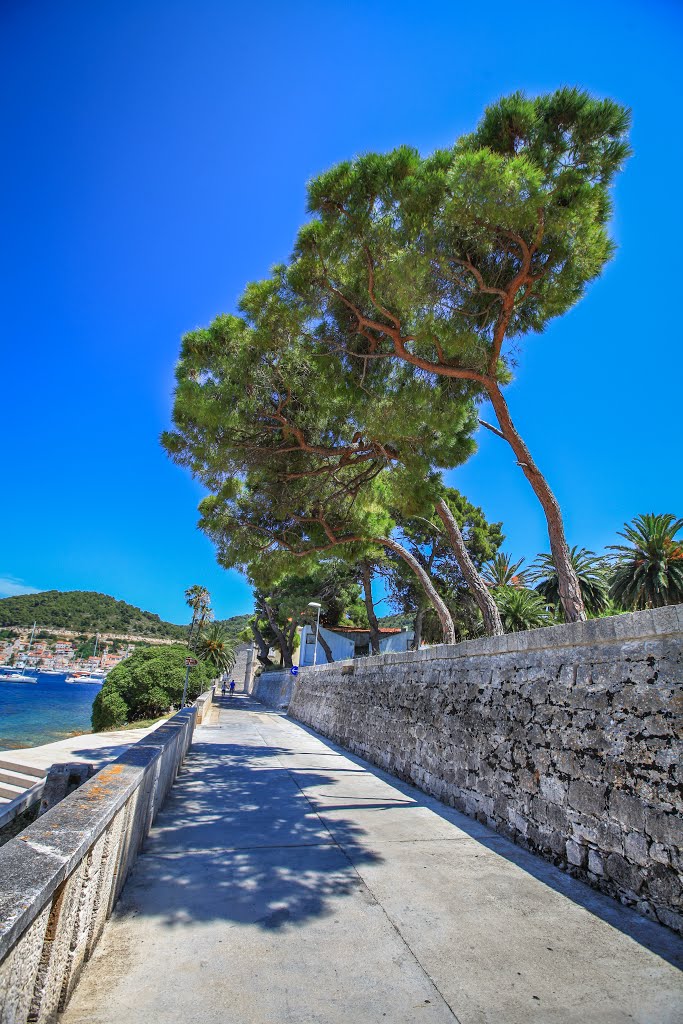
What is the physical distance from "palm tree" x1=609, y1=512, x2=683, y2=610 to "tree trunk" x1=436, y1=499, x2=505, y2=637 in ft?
56.4

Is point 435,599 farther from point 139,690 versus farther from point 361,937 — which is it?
point 139,690

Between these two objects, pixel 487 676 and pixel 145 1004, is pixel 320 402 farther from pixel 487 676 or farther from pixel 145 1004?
pixel 145 1004

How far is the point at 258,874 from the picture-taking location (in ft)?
11.4

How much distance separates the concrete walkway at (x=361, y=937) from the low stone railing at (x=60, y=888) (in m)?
0.24

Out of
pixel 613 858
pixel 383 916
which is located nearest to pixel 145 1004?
pixel 383 916

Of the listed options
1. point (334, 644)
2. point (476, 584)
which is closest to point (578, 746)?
point (476, 584)

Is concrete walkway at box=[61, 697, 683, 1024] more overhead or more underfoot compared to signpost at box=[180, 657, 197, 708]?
more underfoot

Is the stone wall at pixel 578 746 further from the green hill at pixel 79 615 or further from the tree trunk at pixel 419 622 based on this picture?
the green hill at pixel 79 615

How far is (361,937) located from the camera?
2717 mm

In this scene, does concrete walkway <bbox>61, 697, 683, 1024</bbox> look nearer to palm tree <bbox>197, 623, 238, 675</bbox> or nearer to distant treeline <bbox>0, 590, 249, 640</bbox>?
palm tree <bbox>197, 623, 238, 675</bbox>

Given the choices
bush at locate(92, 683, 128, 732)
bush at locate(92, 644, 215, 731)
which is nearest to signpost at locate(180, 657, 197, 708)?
bush at locate(92, 644, 215, 731)

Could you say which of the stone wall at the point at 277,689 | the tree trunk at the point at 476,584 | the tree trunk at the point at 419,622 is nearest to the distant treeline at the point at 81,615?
the stone wall at the point at 277,689

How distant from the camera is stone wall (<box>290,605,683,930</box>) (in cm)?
304

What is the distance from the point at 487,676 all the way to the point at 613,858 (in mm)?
2042
